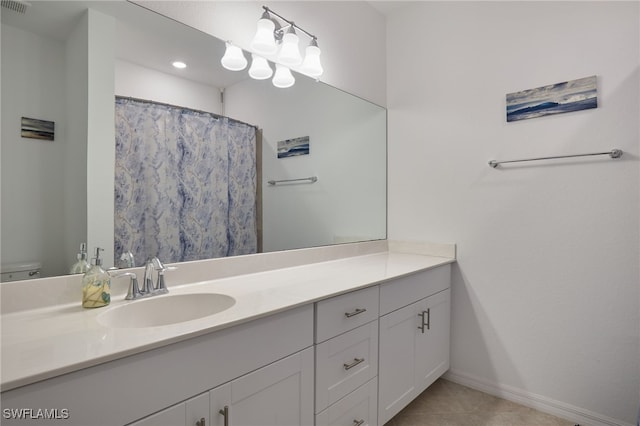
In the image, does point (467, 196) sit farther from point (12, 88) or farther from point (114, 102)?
point (12, 88)

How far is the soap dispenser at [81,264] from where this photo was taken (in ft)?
3.67

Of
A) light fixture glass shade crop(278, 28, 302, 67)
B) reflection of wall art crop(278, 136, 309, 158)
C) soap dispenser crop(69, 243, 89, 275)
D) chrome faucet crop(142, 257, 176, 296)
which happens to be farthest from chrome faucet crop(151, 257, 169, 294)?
light fixture glass shade crop(278, 28, 302, 67)

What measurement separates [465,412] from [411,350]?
50 cm

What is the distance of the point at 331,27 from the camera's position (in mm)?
2045

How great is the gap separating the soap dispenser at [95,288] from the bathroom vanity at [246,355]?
0.04m

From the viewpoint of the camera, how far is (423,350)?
1814 millimetres

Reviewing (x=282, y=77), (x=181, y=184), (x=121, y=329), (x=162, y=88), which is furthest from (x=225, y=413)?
(x=282, y=77)

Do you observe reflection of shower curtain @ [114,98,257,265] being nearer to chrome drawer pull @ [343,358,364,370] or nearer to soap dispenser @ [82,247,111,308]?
soap dispenser @ [82,247,111,308]

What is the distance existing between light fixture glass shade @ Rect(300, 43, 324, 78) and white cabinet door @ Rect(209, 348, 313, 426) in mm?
1458

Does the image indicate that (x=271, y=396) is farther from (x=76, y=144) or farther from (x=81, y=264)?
(x=76, y=144)

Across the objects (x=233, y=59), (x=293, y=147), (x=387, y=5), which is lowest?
(x=293, y=147)

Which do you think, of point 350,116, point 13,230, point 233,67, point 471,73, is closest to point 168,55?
point 233,67

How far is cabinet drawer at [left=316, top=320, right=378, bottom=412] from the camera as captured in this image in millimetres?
1211

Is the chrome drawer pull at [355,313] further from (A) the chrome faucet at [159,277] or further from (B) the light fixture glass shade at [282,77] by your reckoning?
(B) the light fixture glass shade at [282,77]
